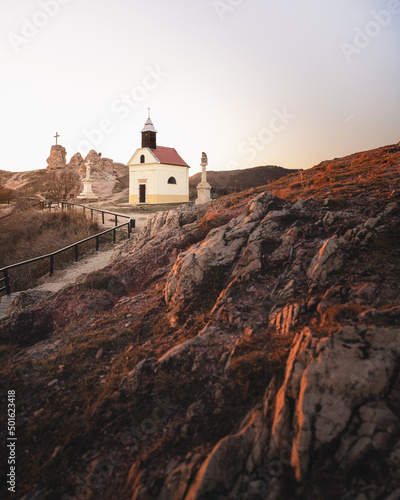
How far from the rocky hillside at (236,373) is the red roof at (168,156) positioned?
27.9 m

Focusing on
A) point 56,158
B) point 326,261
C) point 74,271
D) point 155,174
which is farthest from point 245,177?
point 326,261

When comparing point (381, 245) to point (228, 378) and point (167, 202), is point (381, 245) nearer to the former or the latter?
point (228, 378)

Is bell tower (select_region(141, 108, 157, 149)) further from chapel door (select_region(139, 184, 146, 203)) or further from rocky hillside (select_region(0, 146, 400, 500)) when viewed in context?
rocky hillside (select_region(0, 146, 400, 500))

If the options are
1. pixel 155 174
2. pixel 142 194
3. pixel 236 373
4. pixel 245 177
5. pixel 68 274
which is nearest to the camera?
pixel 236 373

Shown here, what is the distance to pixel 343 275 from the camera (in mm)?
3992

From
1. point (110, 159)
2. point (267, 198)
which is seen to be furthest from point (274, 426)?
point (110, 159)

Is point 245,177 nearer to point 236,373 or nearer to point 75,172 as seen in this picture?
point 75,172

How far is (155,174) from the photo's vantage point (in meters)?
31.3

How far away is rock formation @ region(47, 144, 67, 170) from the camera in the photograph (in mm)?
62594

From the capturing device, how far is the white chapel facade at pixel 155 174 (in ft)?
103

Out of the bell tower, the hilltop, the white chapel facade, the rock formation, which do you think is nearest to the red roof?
the white chapel facade

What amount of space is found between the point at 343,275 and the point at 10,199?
129 ft

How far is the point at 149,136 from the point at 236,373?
33.3m

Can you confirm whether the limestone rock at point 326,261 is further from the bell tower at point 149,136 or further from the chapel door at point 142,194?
the bell tower at point 149,136
